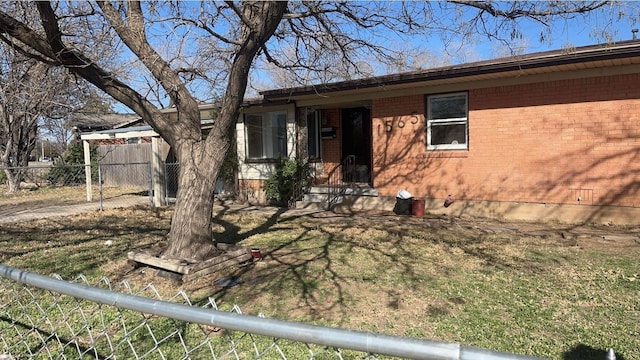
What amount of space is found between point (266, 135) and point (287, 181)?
2.31 metres

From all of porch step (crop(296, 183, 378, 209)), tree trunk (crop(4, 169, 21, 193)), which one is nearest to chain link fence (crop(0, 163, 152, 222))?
tree trunk (crop(4, 169, 21, 193))

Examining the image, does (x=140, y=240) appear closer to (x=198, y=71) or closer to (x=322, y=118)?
(x=198, y=71)

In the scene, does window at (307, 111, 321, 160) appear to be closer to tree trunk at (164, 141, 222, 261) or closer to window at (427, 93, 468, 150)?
window at (427, 93, 468, 150)

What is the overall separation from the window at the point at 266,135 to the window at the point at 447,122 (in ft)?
15.2

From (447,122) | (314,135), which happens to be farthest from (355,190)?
(447,122)

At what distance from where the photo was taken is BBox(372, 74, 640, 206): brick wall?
860 centimetres

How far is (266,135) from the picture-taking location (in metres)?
14.1

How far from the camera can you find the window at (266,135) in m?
13.7

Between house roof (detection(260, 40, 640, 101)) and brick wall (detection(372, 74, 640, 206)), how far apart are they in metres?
0.49

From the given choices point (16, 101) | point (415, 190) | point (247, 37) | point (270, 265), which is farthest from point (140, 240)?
point (16, 101)

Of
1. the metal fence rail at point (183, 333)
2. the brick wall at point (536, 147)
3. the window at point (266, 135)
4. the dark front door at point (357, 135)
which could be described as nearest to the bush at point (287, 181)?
the window at point (266, 135)

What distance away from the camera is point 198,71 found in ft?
25.0

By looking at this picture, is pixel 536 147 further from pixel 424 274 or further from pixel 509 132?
pixel 424 274

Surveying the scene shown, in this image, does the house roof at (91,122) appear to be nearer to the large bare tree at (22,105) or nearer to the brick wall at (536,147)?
the large bare tree at (22,105)
